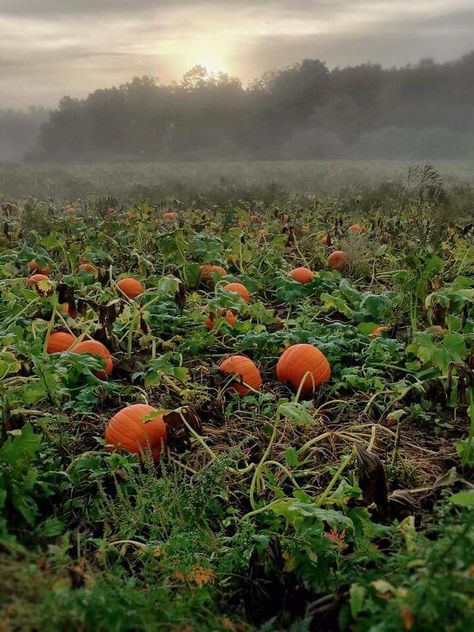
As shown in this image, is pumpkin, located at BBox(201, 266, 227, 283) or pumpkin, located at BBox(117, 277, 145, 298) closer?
pumpkin, located at BBox(117, 277, 145, 298)

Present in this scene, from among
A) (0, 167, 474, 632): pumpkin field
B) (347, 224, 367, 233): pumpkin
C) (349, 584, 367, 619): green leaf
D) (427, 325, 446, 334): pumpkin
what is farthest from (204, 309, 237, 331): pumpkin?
(347, 224, 367, 233): pumpkin

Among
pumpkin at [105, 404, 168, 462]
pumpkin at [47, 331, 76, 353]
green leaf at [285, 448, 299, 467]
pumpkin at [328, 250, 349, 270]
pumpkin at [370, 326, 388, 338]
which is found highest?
pumpkin at [47, 331, 76, 353]

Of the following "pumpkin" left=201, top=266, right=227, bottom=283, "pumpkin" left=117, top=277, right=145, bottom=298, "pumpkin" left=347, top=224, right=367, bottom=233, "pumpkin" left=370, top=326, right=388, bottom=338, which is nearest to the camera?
"pumpkin" left=370, top=326, right=388, bottom=338

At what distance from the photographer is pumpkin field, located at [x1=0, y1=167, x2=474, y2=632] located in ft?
6.25

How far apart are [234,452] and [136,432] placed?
594 millimetres

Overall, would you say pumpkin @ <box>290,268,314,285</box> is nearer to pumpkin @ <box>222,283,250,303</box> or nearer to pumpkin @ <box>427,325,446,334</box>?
pumpkin @ <box>222,283,250,303</box>

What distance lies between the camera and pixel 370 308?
574cm

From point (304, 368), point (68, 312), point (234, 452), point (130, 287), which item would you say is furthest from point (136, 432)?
point (130, 287)

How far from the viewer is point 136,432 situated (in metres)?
3.59

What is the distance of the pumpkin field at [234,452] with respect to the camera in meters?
1.91

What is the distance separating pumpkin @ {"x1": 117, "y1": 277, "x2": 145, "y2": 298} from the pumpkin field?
1.0 inches

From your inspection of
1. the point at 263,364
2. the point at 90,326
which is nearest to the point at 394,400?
the point at 263,364

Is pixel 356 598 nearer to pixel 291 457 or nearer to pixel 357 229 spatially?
pixel 291 457

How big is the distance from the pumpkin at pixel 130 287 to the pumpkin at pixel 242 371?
182 cm
